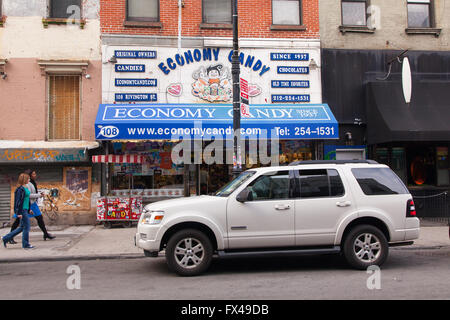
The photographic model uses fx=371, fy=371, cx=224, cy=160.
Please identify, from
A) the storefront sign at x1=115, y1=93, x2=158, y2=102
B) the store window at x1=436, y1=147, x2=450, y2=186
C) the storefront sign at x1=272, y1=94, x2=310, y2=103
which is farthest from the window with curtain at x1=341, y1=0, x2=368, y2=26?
the storefront sign at x1=115, y1=93, x2=158, y2=102

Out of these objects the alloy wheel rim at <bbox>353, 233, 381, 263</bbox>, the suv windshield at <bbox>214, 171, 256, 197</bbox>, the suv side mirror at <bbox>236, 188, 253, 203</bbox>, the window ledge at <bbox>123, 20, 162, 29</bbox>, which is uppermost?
the window ledge at <bbox>123, 20, 162, 29</bbox>

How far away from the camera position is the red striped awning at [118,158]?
37.7 feet

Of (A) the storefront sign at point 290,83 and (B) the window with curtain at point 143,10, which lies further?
(A) the storefront sign at point 290,83

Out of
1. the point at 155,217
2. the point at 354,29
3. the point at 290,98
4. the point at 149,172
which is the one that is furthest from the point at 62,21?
the point at 354,29

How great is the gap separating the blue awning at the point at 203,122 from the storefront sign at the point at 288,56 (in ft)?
6.25

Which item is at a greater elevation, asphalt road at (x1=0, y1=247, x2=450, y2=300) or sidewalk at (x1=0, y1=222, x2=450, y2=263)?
sidewalk at (x1=0, y1=222, x2=450, y2=263)

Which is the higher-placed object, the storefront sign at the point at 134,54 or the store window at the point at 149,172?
the storefront sign at the point at 134,54

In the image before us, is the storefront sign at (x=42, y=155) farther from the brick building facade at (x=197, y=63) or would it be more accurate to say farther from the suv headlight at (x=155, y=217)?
the suv headlight at (x=155, y=217)

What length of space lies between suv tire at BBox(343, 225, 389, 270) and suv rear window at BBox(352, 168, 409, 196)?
2.23 ft

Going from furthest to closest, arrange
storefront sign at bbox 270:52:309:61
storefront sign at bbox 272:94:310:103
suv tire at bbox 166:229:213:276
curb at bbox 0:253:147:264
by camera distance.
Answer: storefront sign at bbox 270:52:309:61 → storefront sign at bbox 272:94:310:103 → curb at bbox 0:253:147:264 → suv tire at bbox 166:229:213:276

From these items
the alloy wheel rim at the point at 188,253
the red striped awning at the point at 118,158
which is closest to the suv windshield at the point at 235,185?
the alloy wheel rim at the point at 188,253

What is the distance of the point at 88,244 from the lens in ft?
30.5

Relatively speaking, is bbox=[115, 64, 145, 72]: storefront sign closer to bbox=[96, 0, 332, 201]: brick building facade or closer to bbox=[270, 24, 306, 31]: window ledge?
bbox=[96, 0, 332, 201]: brick building facade

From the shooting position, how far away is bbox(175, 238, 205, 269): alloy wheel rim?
6.29 metres
